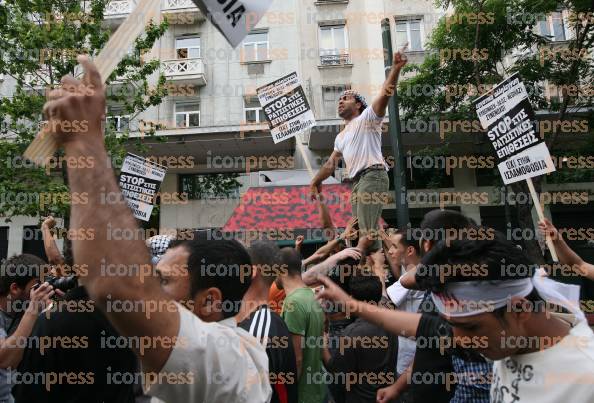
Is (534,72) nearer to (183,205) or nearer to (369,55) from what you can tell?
(369,55)

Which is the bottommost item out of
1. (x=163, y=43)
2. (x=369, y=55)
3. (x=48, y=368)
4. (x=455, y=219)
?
(x=48, y=368)

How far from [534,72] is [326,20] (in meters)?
9.48

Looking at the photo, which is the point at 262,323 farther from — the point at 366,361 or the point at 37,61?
the point at 37,61

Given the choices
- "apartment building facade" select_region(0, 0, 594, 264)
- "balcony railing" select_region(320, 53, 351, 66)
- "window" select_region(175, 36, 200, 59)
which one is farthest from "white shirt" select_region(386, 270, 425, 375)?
"window" select_region(175, 36, 200, 59)

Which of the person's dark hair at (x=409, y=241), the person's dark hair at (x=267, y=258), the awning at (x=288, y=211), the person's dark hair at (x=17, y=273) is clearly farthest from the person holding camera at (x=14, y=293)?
the awning at (x=288, y=211)

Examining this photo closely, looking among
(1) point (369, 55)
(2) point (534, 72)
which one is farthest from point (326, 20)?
(2) point (534, 72)

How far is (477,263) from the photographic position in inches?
68.2

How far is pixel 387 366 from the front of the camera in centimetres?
333

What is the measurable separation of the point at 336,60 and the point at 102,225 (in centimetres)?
1847

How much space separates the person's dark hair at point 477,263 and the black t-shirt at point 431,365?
0.70 metres

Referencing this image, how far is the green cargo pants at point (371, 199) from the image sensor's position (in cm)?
451

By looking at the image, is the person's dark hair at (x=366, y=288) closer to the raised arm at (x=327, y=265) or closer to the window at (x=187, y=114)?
the raised arm at (x=327, y=265)

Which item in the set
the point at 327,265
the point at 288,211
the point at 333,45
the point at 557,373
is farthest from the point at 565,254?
the point at 333,45

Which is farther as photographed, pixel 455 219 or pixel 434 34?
pixel 434 34
